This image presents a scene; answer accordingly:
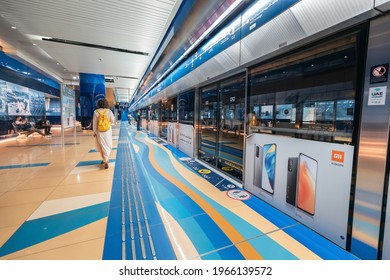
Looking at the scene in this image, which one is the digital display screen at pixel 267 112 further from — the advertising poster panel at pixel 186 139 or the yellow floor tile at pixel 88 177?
the yellow floor tile at pixel 88 177

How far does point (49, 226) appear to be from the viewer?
2.02 metres

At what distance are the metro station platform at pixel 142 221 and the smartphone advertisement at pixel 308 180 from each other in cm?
15

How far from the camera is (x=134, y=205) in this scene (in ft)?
8.36

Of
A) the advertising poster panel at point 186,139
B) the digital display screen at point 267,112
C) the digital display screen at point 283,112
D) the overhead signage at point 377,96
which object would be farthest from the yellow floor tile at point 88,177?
the overhead signage at point 377,96

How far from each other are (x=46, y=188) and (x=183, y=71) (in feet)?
14.0

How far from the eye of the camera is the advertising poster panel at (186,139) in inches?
218

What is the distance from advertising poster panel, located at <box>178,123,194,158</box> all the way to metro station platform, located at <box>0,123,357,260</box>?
1.96 metres

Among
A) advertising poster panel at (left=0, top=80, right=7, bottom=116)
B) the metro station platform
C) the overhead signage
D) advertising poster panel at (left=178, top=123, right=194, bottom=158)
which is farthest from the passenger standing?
advertising poster panel at (left=0, top=80, right=7, bottom=116)

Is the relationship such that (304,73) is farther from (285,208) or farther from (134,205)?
(134,205)

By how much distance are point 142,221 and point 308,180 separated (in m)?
2.01

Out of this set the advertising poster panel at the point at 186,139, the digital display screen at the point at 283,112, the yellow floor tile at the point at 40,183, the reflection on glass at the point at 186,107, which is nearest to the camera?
the digital display screen at the point at 283,112

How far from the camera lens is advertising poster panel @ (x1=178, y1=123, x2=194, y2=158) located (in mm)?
5527

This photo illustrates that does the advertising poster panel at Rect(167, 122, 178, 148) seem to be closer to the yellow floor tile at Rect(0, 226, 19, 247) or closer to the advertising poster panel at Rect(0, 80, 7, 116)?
the yellow floor tile at Rect(0, 226, 19, 247)

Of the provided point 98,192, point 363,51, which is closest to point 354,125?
point 363,51
